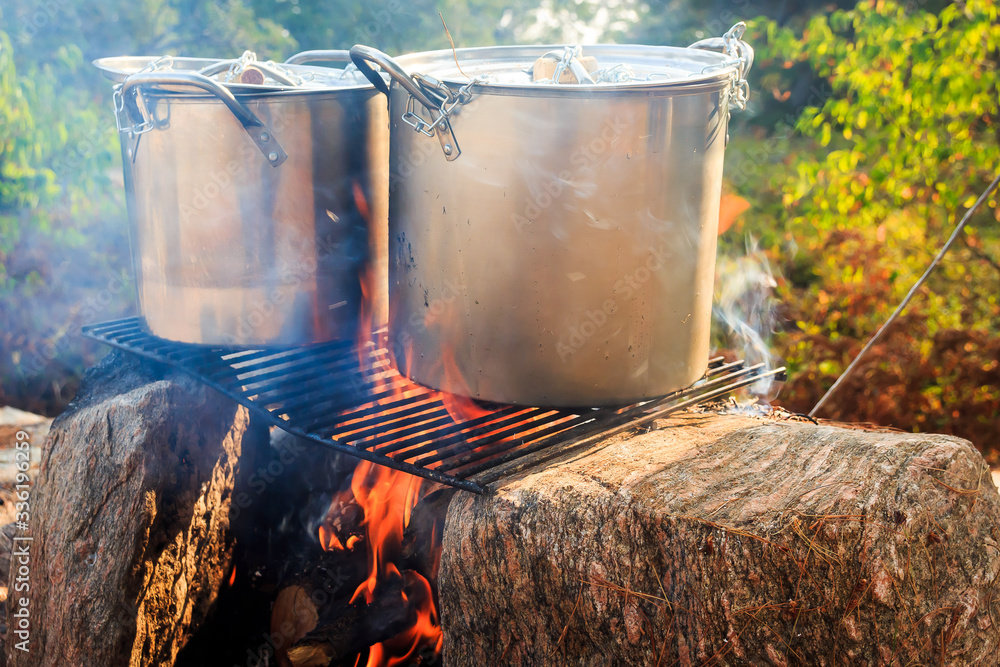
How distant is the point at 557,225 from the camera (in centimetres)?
212

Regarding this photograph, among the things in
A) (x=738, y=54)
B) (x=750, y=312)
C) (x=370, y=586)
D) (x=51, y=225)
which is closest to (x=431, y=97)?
(x=738, y=54)

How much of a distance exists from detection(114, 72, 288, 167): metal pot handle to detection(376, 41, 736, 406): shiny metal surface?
415 millimetres

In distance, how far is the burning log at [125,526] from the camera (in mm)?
2463

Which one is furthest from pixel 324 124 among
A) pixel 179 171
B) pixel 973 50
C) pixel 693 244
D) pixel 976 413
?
pixel 976 413

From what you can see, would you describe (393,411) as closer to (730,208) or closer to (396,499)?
(396,499)

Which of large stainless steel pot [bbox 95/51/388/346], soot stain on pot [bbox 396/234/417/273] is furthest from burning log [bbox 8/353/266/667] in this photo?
soot stain on pot [bbox 396/234/417/273]

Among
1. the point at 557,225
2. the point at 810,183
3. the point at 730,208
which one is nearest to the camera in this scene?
the point at 557,225

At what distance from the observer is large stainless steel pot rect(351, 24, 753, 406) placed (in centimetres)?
208

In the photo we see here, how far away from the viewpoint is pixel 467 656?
2.00 meters

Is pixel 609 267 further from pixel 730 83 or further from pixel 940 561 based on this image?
pixel 940 561

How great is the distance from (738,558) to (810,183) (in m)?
4.18

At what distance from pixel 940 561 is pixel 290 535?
2311 mm

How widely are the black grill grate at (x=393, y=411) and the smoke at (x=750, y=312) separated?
1.55 feet

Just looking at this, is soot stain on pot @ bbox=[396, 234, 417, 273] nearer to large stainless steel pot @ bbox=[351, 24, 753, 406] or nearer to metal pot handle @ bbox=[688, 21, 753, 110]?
large stainless steel pot @ bbox=[351, 24, 753, 406]
